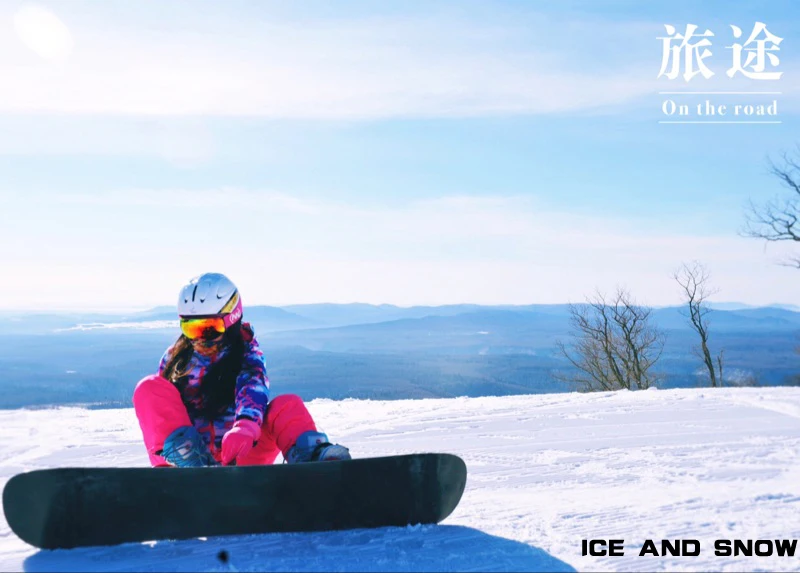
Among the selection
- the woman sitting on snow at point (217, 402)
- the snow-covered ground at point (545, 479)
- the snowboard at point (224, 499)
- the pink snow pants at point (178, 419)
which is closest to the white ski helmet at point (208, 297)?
the woman sitting on snow at point (217, 402)

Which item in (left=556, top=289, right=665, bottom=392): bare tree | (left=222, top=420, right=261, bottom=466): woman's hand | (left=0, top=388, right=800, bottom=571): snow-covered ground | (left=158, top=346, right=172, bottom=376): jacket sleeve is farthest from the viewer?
(left=556, top=289, right=665, bottom=392): bare tree

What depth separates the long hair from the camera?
361 centimetres

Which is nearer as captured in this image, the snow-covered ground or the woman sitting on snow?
the snow-covered ground

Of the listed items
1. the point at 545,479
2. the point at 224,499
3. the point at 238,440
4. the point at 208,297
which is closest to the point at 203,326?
the point at 208,297

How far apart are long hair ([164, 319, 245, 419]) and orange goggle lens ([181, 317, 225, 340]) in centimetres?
7

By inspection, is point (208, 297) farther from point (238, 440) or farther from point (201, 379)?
point (238, 440)

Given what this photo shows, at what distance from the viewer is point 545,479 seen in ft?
14.1

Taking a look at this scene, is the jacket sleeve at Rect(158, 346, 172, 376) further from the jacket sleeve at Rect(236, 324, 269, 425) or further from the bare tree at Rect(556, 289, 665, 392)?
the bare tree at Rect(556, 289, 665, 392)

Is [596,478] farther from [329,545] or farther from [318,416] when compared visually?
[318,416]

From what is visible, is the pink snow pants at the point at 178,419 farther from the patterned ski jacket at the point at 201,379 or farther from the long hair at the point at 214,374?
the long hair at the point at 214,374

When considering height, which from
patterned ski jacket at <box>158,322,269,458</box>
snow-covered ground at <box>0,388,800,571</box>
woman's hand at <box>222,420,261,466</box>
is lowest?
snow-covered ground at <box>0,388,800,571</box>

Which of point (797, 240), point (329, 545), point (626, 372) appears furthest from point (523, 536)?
point (626, 372)

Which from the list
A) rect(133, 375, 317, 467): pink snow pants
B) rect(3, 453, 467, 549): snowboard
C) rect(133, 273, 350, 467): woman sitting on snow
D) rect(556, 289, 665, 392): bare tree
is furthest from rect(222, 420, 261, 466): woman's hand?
rect(556, 289, 665, 392): bare tree

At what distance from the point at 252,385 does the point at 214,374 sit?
0.29 meters
